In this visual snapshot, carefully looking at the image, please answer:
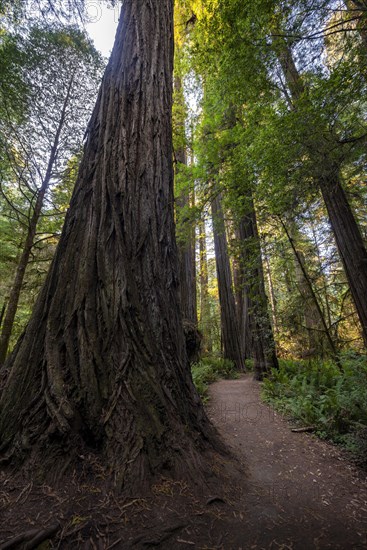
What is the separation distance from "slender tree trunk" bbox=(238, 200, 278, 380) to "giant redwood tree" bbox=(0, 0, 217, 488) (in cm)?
449

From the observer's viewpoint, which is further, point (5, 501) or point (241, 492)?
point (241, 492)

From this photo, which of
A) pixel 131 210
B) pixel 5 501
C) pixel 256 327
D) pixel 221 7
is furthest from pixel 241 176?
pixel 5 501

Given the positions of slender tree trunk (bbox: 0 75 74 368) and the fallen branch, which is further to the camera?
slender tree trunk (bbox: 0 75 74 368)

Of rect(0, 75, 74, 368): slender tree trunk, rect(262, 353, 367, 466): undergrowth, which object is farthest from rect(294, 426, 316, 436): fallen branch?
rect(0, 75, 74, 368): slender tree trunk

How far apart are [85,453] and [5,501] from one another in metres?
0.45

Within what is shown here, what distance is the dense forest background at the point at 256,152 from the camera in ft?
13.5

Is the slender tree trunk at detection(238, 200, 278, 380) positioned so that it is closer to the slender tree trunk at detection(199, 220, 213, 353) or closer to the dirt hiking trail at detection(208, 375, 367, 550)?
the dirt hiking trail at detection(208, 375, 367, 550)

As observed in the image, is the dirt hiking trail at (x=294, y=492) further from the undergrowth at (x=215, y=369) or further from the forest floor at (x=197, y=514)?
the undergrowth at (x=215, y=369)

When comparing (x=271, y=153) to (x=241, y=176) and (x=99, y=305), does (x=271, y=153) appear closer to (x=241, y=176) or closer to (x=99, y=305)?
(x=241, y=176)

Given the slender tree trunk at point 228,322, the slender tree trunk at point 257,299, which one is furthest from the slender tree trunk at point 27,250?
the slender tree trunk at point 257,299

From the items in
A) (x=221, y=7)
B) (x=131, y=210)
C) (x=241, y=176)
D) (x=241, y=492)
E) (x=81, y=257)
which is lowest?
(x=241, y=492)

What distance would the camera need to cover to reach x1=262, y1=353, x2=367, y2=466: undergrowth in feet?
10.2

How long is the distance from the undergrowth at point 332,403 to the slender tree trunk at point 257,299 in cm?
105

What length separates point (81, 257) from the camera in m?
2.19
